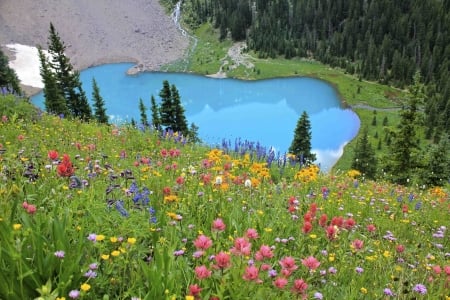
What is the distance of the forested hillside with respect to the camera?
A: 12106 centimetres

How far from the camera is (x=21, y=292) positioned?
102 inches

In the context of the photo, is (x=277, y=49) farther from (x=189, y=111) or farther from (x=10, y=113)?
(x=10, y=113)

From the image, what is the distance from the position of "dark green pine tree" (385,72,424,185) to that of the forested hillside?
249 ft

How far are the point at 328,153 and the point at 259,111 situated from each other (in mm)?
24360

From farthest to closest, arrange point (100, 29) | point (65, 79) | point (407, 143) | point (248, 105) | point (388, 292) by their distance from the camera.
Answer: point (100, 29)
point (248, 105)
point (65, 79)
point (407, 143)
point (388, 292)

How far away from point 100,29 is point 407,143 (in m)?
164

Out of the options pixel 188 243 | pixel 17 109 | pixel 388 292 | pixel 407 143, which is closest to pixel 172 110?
pixel 407 143

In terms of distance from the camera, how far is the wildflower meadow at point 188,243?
111 inches

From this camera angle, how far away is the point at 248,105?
92.0 m

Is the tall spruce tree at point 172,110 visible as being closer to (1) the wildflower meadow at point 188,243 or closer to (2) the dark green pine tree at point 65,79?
(2) the dark green pine tree at point 65,79

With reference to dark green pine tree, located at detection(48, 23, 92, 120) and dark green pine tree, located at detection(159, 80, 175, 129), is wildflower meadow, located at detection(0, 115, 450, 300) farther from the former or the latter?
dark green pine tree, located at detection(48, 23, 92, 120)

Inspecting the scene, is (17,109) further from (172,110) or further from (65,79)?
(65,79)

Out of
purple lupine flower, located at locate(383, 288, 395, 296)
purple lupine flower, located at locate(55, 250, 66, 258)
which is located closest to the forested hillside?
purple lupine flower, located at locate(383, 288, 395, 296)

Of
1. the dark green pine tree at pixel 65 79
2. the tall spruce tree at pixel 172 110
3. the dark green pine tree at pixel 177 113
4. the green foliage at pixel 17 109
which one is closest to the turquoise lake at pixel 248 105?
the dark green pine tree at pixel 177 113
